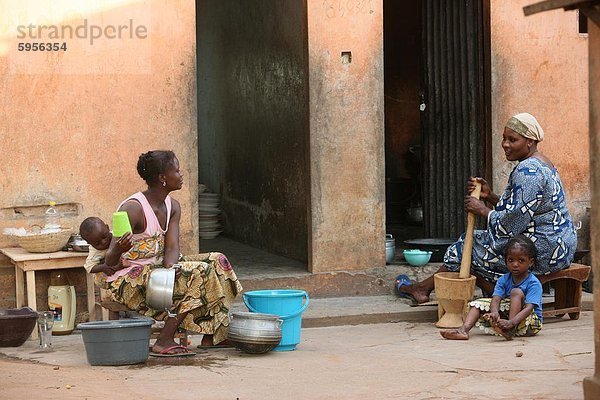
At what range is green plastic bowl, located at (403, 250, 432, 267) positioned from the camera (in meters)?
9.19

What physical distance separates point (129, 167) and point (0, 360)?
6.45ft

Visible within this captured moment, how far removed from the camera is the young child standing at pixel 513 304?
7.51 metres

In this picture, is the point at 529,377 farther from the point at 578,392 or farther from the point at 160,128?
the point at 160,128

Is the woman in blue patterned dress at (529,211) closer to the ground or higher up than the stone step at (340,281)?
higher up

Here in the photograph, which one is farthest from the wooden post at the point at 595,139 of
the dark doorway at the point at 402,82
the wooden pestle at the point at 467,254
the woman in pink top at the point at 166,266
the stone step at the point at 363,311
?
the dark doorway at the point at 402,82

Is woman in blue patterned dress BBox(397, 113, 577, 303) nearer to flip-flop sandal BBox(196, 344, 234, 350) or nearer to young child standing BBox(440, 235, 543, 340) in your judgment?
young child standing BBox(440, 235, 543, 340)

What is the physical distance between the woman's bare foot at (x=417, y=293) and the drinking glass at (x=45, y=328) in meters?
2.83

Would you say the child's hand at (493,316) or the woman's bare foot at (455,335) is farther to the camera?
the woman's bare foot at (455,335)

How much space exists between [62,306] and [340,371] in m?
2.39

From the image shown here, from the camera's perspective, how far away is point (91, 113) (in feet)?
27.2

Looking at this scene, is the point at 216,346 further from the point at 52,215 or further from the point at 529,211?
the point at 529,211

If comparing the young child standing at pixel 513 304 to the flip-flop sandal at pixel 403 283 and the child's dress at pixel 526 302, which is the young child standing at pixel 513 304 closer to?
the child's dress at pixel 526 302

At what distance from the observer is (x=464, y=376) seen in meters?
6.40

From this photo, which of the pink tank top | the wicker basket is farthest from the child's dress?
the wicker basket
